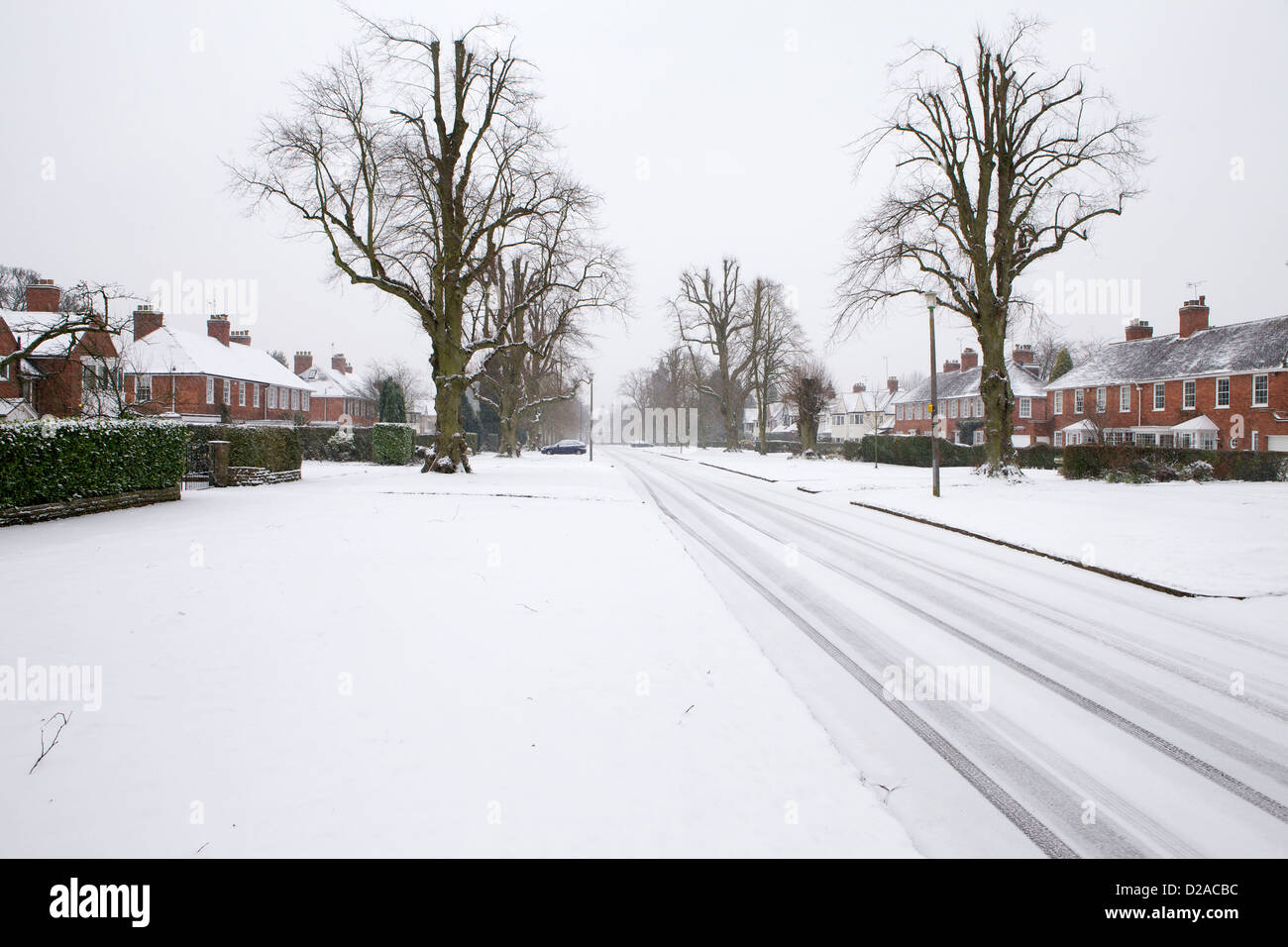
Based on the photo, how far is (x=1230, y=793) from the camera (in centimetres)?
362

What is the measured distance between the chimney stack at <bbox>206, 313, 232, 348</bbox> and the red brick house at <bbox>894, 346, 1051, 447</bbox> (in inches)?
2152

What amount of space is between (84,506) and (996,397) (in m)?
26.1

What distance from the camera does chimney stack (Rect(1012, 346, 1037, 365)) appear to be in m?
64.0

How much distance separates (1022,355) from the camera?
6475cm

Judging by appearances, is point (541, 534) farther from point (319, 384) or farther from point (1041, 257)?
point (319, 384)

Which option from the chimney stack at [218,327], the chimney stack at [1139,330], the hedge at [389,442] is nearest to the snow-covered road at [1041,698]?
the hedge at [389,442]

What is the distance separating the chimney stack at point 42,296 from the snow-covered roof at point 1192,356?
209ft

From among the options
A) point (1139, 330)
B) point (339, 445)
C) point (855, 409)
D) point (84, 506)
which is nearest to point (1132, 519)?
point (84, 506)

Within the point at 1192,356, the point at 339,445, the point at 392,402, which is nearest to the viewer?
the point at 339,445

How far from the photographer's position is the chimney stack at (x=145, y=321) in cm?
4412

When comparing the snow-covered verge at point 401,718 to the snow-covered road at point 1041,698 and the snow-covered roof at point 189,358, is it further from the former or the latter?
the snow-covered roof at point 189,358

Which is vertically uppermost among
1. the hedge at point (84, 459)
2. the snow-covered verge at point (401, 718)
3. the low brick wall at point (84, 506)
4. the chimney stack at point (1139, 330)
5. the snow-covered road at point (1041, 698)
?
the chimney stack at point (1139, 330)

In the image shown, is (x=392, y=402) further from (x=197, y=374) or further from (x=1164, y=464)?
(x=1164, y=464)
